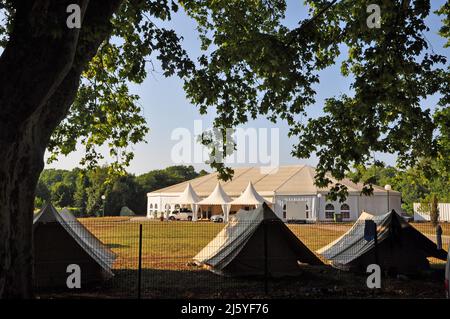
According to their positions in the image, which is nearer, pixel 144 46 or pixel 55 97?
pixel 55 97

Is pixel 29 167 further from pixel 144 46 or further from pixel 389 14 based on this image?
pixel 389 14

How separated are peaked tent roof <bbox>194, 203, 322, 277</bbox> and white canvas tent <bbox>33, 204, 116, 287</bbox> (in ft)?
11.4

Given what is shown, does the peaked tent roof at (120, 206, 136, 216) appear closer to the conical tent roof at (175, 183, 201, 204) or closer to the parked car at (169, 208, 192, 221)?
the parked car at (169, 208, 192, 221)

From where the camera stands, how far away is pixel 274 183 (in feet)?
169

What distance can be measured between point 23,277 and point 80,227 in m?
5.36

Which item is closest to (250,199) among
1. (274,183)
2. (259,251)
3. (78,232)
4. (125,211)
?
(274,183)

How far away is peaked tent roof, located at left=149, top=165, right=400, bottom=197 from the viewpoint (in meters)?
47.3

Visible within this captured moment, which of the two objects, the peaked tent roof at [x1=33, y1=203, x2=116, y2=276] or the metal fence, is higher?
the peaked tent roof at [x1=33, y1=203, x2=116, y2=276]

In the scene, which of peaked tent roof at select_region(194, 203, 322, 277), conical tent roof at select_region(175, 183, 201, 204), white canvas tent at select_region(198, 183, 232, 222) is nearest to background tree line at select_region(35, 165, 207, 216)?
conical tent roof at select_region(175, 183, 201, 204)

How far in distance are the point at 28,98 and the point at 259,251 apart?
8.97m

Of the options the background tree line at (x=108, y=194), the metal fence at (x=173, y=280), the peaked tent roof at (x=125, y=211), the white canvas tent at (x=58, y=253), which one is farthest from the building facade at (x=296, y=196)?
the white canvas tent at (x=58, y=253)

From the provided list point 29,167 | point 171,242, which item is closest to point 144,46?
point 29,167

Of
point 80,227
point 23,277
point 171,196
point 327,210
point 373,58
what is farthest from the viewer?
point 171,196
